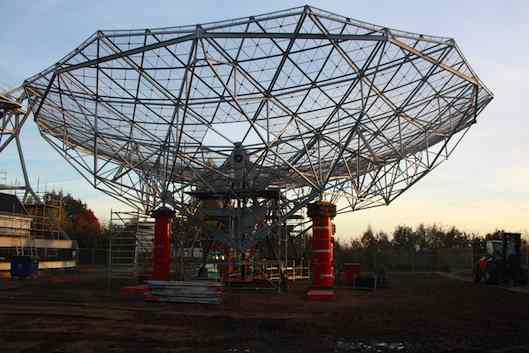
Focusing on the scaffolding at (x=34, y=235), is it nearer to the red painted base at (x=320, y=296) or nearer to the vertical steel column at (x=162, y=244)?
the vertical steel column at (x=162, y=244)

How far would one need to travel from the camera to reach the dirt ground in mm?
15766

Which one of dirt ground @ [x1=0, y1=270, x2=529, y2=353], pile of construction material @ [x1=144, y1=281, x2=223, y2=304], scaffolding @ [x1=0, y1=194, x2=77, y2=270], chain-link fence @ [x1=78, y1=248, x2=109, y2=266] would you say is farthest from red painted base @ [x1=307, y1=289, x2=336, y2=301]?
chain-link fence @ [x1=78, y1=248, x2=109, y2=266]

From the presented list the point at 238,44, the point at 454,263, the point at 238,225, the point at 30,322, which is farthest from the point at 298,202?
the point at 454,263

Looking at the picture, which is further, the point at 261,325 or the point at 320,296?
the point at 320,296

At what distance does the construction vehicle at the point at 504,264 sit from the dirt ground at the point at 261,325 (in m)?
14.9

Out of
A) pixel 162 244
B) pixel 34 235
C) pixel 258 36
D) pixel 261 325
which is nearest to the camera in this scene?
pixel 261 325

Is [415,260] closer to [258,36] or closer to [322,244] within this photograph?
[322,244]

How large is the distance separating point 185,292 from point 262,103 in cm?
1110

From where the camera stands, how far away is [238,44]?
88.6ft

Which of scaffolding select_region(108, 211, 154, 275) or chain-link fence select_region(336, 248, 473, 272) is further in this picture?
chain-link fence select_region(336, 248, 473, 272)

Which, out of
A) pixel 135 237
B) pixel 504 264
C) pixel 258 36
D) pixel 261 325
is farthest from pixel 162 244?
pixel 504 264

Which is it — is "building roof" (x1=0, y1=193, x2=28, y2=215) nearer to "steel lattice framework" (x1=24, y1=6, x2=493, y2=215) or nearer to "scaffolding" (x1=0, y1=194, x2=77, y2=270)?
"scaffolding" (x1=0, y1=194, x2=77, y2=270)

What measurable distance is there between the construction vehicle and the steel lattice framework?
448 inches

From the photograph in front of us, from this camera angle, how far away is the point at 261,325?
19953mm
